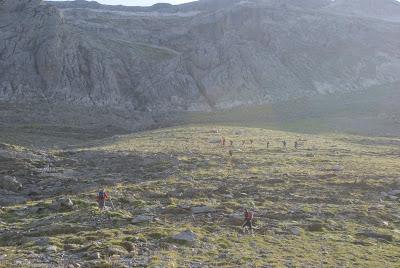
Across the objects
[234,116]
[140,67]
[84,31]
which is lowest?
[234,116]

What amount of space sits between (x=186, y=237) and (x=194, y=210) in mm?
5758

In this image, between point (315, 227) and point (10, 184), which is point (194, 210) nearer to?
point (315, 227)

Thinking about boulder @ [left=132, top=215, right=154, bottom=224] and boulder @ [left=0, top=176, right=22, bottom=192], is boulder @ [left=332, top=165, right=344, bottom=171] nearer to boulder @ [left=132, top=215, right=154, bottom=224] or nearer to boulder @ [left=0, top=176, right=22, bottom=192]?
boulder @ [left=132, top=215, right=154, bottom=224]

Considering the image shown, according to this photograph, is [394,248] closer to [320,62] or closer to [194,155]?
[194,155]

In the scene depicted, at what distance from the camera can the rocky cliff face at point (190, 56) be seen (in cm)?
13638

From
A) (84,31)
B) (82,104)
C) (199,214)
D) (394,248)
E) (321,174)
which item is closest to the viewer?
→ (394,248)

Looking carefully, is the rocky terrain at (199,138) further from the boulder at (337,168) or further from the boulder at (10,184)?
the boulder at (337,168)

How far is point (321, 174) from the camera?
43688 mm

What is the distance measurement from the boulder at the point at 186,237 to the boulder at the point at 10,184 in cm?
1715

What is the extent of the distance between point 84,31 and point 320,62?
7937 centimetres

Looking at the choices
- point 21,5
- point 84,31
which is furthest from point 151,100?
point 21,5

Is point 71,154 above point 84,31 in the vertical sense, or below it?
below

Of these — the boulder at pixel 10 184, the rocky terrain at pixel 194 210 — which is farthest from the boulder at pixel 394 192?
the boulder at pixel 10 184

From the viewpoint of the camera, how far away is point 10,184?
3656 cm
